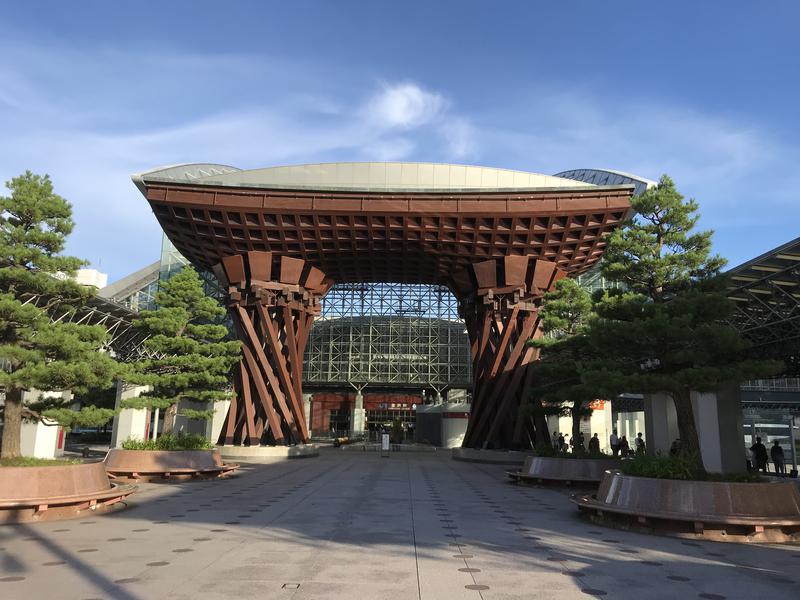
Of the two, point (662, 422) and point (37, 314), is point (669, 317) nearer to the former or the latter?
point (37, 314)

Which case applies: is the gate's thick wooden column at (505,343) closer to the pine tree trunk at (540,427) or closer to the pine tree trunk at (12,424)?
the pine tree trunk at (540,427)

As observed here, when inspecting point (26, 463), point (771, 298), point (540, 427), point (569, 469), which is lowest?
point (569, 469)

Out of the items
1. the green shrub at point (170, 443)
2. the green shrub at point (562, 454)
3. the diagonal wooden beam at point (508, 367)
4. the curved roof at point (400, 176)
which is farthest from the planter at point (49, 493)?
the curved roof at point (400, 176)

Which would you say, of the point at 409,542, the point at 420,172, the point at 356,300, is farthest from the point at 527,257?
the point at 356,300

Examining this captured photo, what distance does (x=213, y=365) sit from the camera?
20297 millimetres

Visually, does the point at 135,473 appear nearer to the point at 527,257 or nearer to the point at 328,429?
the point at 527,257

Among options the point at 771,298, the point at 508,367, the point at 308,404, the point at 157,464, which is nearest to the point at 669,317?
the point at 771,298

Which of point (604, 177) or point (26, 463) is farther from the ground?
point (604, 177)

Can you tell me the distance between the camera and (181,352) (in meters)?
20.5

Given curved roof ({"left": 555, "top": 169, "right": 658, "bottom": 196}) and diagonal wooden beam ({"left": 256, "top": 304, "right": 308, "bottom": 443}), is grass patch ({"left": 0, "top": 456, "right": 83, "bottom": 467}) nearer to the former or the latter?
diagonal wooden beam ({"left": 256, "top": 304, "right": 308, "bottom": 443})

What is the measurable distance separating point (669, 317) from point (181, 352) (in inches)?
616

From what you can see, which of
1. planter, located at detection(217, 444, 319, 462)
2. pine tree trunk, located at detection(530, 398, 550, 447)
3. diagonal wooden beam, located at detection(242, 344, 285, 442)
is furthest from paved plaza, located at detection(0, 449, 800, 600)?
diagonal wooden beam, located at detection(242, 344, 285, 442)

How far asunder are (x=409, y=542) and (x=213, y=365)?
44.1 feet

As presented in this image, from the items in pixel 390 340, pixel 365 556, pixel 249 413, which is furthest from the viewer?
pixel 390 340
